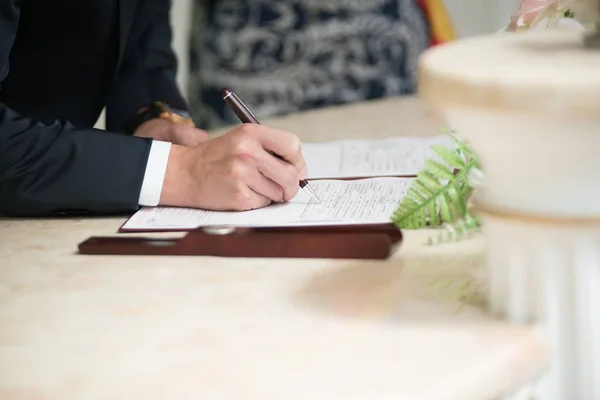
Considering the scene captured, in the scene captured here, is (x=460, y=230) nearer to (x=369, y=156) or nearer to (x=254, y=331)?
(x=254, y=331)

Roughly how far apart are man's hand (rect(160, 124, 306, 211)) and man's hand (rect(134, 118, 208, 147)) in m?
0.25

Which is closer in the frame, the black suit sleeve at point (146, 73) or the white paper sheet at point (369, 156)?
the white paper sheet at point (369, 156)

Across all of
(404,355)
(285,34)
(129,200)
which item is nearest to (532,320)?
(404,355)

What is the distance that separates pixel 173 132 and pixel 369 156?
33cm

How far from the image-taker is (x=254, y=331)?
0.74 metres

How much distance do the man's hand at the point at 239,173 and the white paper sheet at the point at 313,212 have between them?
1 cm

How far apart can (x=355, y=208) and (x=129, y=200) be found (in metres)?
0.30

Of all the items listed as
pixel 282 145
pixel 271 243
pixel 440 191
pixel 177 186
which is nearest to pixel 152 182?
pixel 177 186

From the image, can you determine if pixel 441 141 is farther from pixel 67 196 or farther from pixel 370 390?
pixel 370 390

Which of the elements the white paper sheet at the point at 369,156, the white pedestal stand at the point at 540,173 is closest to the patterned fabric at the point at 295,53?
the white paper sheet at the point at 369,156

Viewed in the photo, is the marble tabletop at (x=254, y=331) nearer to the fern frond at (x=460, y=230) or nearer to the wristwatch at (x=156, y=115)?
the fern frond at (x=460, y=230)

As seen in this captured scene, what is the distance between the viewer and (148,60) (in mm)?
1731

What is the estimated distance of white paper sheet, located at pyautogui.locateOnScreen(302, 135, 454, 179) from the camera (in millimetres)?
1289

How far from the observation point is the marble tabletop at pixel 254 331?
652 millimetres
